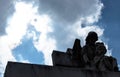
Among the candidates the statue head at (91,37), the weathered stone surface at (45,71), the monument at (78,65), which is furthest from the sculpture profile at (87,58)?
the weathered stone surface at (45,71)

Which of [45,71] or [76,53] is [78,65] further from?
[45,71]

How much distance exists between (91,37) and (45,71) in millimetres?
2433

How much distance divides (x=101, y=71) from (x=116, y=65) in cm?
96

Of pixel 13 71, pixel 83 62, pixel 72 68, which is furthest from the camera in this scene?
pixel 83 62

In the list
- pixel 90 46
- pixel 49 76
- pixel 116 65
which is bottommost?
pixel 49 76

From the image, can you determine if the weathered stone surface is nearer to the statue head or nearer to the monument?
the monument

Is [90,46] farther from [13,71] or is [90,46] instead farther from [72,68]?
[13,71]

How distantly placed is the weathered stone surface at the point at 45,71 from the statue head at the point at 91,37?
1.49 metres

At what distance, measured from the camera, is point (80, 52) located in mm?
9336

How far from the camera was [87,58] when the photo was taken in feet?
30.2

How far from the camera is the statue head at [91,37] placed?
9734 mm

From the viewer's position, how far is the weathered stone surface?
7.57m

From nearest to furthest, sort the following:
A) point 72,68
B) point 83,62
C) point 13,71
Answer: point 13,71
point 72,68
point 83,62

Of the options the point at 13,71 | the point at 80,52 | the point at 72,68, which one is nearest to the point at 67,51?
the point at 80,52
